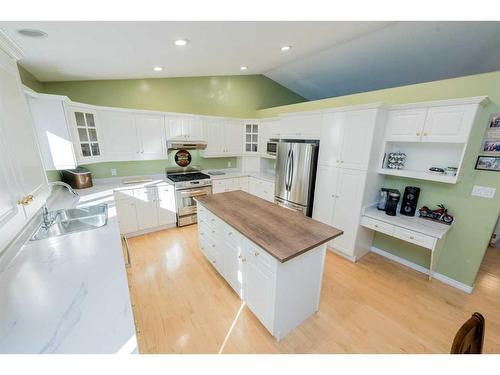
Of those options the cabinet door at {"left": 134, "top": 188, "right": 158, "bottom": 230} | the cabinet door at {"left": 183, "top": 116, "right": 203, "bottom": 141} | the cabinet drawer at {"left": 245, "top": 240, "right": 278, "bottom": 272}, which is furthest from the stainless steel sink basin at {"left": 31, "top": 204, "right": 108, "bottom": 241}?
the cabinet door at {"left": 183, "top": 116, "right": 203, "bottom": 141}

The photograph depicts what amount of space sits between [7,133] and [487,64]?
4.69 metres

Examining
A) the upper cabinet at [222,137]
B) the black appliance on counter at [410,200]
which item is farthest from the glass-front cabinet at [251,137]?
the black appliance on counter at [410,200]

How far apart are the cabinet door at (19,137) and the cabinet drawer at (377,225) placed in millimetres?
3149

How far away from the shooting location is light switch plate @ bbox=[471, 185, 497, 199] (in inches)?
79.6

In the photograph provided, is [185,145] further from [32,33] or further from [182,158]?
[32,33]

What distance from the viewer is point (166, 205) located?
11.5 ft

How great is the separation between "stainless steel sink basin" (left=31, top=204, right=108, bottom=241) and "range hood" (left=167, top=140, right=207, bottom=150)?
1561 mm

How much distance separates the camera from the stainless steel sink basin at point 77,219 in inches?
73.3

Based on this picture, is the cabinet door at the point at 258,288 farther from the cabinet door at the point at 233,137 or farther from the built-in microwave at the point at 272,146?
the cabinet door at the point at 233,137

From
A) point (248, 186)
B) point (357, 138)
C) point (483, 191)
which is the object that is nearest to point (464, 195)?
point (483, 191)

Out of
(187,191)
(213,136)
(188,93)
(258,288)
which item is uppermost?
(188,93)

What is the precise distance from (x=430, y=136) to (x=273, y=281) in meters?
2.31

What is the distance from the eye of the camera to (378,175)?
268 centimetres
